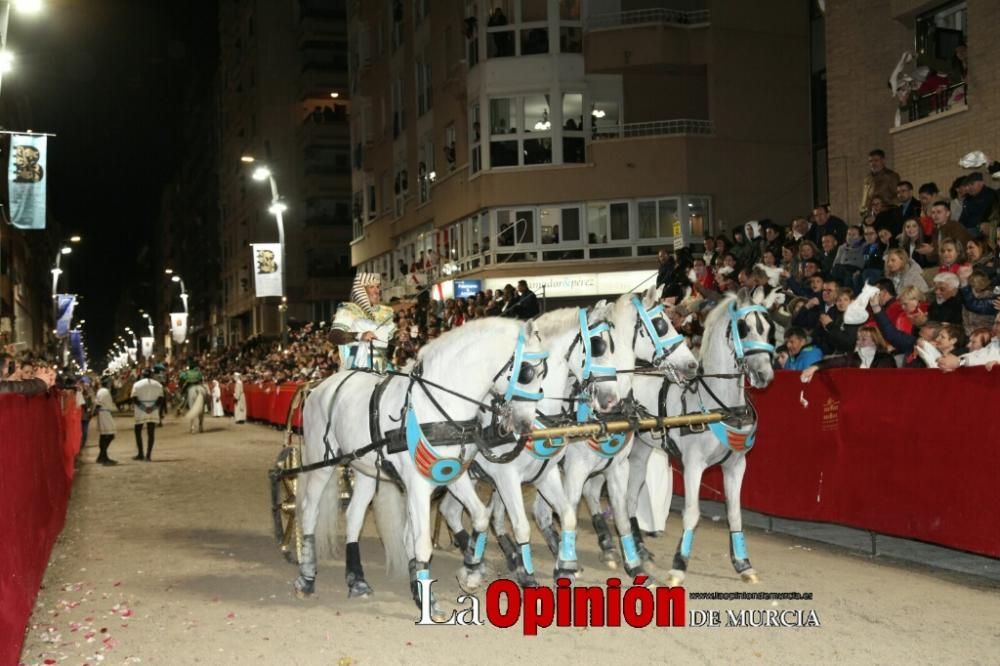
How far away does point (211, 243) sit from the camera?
116 m

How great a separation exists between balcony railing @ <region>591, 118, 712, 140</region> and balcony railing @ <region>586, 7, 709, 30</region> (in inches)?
122

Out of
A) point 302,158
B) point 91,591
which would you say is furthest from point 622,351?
point 302,158

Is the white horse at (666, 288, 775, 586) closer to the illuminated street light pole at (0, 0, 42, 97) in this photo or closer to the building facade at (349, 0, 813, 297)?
the illuminated street light pole at (0, 0, 42, 97)

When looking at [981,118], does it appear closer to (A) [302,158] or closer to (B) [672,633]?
(B) [672,633]

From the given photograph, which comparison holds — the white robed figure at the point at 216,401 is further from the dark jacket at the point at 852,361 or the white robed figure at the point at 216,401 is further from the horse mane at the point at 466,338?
the horse mane at the point at 466,338

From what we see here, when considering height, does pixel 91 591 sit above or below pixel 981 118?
below

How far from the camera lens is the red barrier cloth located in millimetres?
8883

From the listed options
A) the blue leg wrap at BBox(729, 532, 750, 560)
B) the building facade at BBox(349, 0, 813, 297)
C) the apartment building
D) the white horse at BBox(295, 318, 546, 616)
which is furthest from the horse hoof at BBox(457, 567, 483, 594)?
the apartment building

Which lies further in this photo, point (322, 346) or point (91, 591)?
point (322, 346)

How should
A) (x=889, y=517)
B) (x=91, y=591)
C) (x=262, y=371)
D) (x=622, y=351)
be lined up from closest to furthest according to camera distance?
(x=622, y=351)
(x=91, y=591)
(x=889, y=517)
(x=262, y=371)

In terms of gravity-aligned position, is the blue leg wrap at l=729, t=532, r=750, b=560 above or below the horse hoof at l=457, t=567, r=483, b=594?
above

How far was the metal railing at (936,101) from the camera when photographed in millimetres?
17734

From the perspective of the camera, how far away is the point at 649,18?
3403 centimetres

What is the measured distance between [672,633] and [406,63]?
A: 132ft
